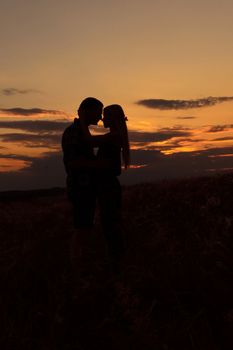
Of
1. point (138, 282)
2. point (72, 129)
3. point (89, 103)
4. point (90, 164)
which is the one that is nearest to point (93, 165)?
point (90, 164)

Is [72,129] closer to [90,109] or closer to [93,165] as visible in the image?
[90,109]

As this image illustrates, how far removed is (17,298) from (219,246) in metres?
3.05

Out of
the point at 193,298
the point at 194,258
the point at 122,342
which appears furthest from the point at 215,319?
the point at 194,258

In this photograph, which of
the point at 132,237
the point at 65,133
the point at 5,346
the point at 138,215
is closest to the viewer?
the point at 5,346

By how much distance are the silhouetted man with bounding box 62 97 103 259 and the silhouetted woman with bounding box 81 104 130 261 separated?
116mm

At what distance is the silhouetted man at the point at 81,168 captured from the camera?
613 cm

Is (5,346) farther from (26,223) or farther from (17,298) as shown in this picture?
(26,223)

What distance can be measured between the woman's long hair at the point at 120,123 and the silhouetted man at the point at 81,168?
15cm

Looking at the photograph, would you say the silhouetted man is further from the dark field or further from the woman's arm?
the dark field

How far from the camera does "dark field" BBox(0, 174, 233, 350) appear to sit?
187 inches

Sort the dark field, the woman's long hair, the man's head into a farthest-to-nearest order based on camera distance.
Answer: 1. the woman's long hair
2. the man's head
3. the dark field

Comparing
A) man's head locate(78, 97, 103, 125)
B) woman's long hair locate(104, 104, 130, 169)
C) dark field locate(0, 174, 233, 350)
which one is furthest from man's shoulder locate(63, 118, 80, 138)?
dark field locate(0, 174, 233, 350)

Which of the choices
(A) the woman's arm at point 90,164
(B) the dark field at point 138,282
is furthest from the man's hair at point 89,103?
(B) the dark field at point 138,282

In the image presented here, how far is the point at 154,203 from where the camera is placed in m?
9.80
